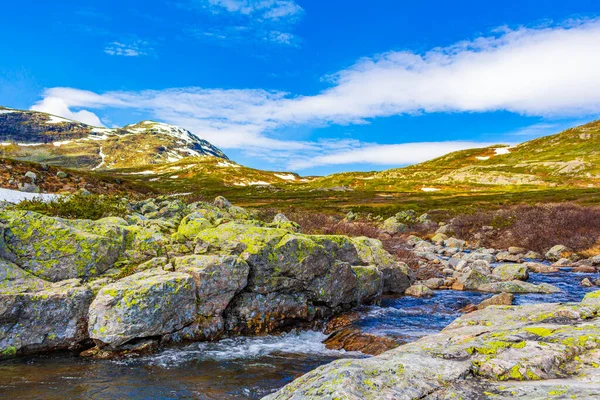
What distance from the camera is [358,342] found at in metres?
12.8

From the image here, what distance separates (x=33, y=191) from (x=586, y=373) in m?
31.2

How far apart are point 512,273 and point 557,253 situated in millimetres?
11819

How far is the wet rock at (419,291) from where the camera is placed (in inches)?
760

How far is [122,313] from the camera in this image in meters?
10.8

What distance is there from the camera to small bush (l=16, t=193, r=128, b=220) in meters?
17.5

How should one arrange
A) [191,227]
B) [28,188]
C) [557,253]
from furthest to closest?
[557,253] < [28,188] < [191,227]

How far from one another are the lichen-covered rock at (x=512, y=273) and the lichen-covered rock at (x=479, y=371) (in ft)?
56.1

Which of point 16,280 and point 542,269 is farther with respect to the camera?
point 542,269

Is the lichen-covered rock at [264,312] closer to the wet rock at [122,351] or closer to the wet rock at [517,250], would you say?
the wet rock at [122,351]

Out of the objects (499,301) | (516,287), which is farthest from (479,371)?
(516,287)

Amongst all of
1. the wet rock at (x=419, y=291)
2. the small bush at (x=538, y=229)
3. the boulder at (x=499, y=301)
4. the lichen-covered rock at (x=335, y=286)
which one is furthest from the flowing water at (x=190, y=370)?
the small bush at (x=538, y=229)

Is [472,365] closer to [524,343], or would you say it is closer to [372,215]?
[524,343]

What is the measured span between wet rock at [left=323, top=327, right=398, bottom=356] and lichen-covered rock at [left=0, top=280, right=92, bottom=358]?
8.41 meters

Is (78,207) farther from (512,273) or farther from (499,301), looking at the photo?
(512,273)
